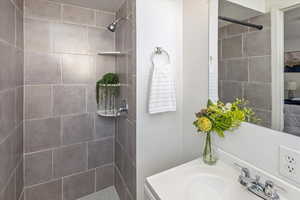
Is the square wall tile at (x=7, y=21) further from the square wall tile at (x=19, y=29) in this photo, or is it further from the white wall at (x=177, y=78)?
the white wall at (x=177, y=78)

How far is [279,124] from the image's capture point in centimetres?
75

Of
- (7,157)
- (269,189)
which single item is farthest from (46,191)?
(269,189)

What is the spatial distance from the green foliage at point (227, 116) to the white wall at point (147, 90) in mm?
459

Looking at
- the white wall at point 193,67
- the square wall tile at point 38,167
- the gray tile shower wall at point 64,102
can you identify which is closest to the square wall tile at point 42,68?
the gray tile shower wall at point 64,102

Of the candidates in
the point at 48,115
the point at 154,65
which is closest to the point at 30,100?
the point at 48,115

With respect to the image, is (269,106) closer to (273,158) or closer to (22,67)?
(273,158)

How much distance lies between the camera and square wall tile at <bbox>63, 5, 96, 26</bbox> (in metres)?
1.62

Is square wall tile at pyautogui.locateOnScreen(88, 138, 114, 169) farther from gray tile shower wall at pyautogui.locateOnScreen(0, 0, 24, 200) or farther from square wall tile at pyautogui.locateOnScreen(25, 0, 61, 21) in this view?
square wall tile at pyautogui.locateOnScreen(25, 0, 61, 21)

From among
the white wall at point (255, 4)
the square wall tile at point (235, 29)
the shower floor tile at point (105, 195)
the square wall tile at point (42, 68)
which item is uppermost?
the white wall at point (255, 4)

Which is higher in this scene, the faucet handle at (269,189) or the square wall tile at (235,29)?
the square wall tile at (235,29)

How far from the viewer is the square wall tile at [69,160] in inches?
65.2

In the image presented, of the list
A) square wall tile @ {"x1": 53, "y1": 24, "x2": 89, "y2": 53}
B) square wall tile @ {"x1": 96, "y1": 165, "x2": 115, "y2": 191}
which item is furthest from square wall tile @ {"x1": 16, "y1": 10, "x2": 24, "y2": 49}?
square wall tile @ {"x1": 96, "y1": 165, "x2": 115, "y2": 191}

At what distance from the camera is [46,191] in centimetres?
162

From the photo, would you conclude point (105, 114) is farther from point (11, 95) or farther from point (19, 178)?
point (19, 178)
